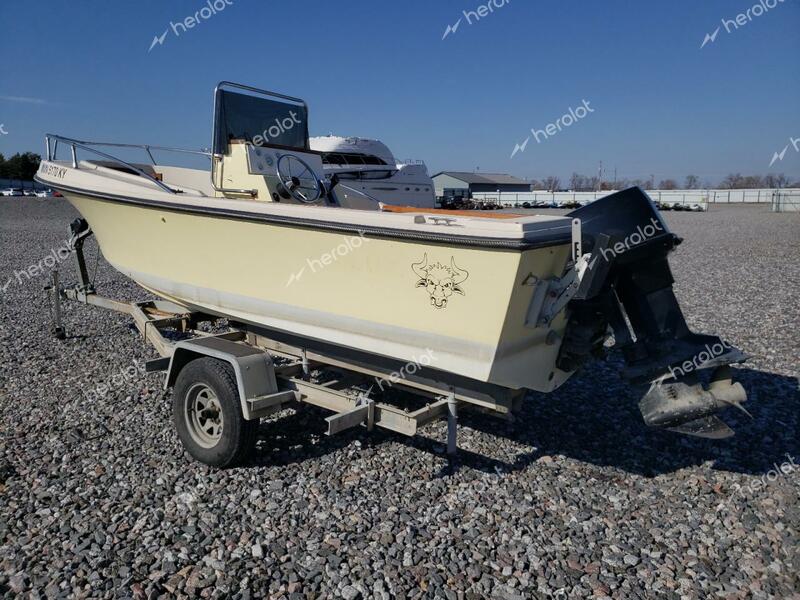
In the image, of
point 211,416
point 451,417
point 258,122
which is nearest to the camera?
point 451,417

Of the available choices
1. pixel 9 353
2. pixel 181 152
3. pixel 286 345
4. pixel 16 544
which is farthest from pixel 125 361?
pixel 16 544

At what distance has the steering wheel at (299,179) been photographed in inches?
178

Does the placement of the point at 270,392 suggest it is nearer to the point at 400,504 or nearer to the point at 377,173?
the point at 400,504

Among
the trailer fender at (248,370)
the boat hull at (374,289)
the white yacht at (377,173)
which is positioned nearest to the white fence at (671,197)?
the white yacht at (377,173)

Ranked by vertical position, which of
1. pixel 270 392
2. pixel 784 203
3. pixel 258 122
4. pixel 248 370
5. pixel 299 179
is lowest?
pixel 784 203

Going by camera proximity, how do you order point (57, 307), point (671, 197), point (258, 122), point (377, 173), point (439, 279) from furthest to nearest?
point (671, 197) → point (377, 173) → point (57, 307) → point (258, 122) → point (439, 279)

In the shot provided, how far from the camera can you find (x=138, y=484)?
133 inches

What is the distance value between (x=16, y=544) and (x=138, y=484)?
66cm

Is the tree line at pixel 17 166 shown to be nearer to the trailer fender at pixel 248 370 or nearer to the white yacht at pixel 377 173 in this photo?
the white yacht at pixel 377 173

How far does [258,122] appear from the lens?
17.3 ft

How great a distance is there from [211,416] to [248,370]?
0.50m

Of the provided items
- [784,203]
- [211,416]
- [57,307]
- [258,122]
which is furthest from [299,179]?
[784,203]

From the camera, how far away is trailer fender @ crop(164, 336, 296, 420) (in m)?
3.41

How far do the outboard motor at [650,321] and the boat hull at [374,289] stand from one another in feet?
0.66
